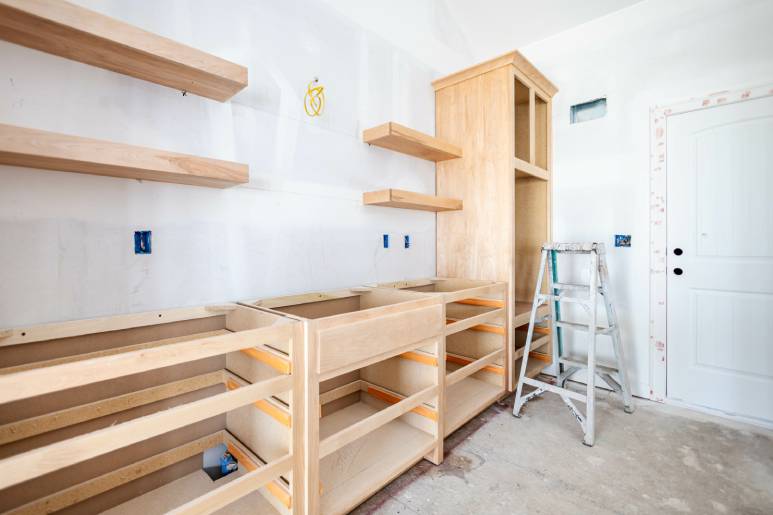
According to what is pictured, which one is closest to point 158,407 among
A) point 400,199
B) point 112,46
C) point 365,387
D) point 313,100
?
point 365,387

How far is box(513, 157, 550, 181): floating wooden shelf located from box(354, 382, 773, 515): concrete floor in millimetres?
1739

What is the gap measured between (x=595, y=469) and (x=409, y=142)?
7.00ft

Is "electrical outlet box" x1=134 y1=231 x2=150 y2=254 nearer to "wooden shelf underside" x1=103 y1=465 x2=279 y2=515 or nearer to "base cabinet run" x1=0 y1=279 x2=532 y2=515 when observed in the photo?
"base cabinet run" x1=0 y1=279 x2=532 y2=515

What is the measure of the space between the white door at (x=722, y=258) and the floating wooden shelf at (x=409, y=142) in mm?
1593

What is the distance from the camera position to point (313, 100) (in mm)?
2076

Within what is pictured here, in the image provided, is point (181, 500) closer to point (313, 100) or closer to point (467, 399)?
point (467, 399)

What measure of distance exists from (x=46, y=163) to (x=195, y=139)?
55 centimetres

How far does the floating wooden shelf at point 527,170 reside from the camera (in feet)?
8.78

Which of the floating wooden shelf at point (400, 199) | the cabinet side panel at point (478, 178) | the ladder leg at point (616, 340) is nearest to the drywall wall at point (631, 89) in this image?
the ladder leg at point (616, 340)

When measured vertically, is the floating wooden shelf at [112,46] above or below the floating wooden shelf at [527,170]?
above

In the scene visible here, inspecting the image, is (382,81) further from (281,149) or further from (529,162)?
(529,162)

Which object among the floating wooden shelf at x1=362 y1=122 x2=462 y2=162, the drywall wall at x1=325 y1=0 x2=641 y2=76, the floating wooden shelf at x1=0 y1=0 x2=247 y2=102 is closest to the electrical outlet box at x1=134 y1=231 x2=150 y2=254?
the floating wooden shelf at x1=0 y1=0 x2=247 y2=102

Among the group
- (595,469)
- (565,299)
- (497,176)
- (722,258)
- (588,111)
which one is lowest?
(595,469)

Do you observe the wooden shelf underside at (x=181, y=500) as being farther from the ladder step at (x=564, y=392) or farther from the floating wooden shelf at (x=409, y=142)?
the floating wooden shelf at (x=409, y=142)
